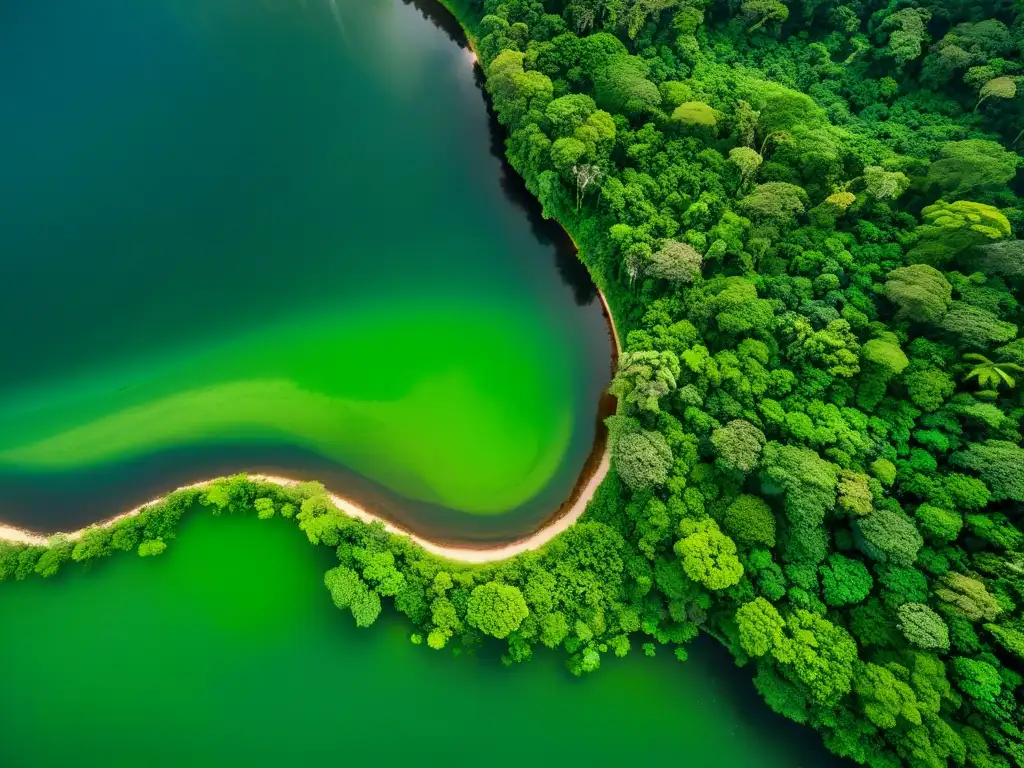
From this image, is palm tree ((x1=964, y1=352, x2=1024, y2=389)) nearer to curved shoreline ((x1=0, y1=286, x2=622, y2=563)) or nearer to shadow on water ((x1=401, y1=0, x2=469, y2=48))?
curved shoreline ((x1=0, y1=286, x2=622, y2=563))

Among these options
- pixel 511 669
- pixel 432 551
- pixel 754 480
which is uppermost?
pixel 754 480

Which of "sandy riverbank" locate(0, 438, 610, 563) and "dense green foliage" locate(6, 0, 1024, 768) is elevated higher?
"dense green foliage" locate(6, 0, 1024, 768)

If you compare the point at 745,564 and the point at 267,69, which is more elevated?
the point at 267,69

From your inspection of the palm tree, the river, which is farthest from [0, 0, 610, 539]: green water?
the palm tree

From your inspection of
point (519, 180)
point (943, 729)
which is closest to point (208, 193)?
point (519, 180)

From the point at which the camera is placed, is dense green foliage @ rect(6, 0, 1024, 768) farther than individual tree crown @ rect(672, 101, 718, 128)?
No

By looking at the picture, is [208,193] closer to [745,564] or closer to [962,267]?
[745,564]

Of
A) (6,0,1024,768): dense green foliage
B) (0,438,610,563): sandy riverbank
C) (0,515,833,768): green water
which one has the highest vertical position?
(6,0,1024,768): dense green foliage
